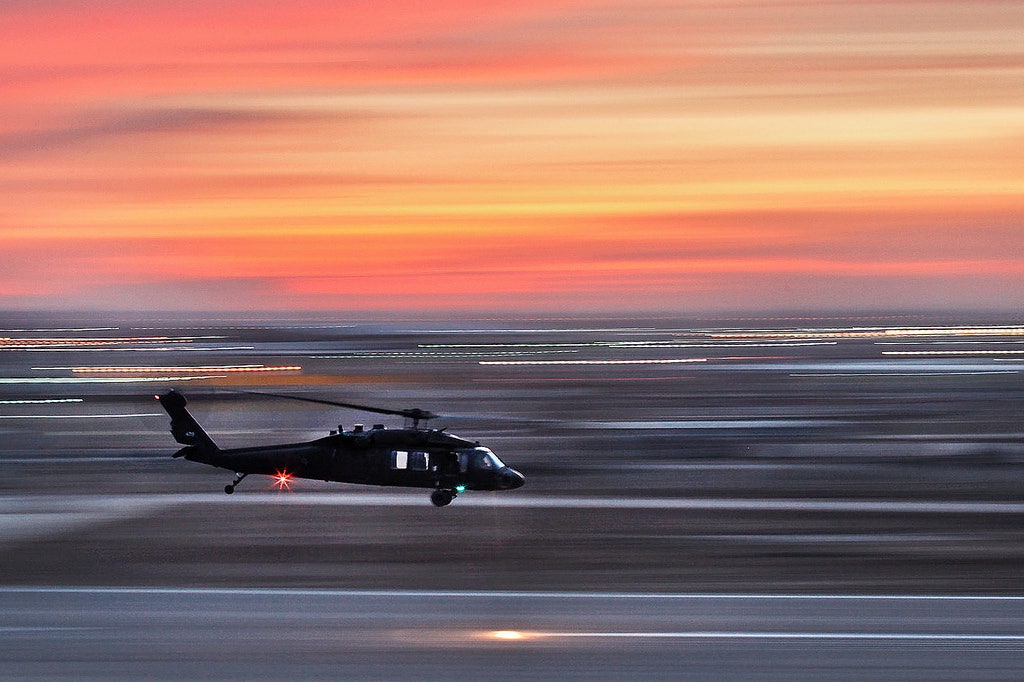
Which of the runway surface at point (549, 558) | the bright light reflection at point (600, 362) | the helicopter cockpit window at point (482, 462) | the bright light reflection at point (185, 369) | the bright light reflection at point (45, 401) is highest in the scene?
the bright light reflection at point (185, 369)

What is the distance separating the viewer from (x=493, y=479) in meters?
21.3

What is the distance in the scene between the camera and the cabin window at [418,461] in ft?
69.9

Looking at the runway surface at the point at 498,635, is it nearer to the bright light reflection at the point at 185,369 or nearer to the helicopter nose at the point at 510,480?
the helicopter nose at the point at 510,480

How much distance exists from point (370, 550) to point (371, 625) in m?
5.45

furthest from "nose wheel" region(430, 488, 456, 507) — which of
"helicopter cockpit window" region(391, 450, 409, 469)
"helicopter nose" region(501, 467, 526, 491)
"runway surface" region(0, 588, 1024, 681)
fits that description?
"runway surface" region(0, 588, 1024, 681)

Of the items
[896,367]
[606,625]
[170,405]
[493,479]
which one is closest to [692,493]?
[493,479]

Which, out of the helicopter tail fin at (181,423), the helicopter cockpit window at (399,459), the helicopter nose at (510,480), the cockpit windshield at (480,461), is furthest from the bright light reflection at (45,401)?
the helicopter nose at (510,480)

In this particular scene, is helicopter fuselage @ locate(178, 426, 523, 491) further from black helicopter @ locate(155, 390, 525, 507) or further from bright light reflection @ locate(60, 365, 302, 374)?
bright light reflection @ locate(60, 365, 302, 374)

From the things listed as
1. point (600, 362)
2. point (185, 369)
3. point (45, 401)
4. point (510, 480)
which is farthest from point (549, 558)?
point (600, 362)

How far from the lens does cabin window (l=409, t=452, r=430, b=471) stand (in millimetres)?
21312

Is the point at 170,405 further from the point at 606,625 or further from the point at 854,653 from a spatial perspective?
the point at 854,653

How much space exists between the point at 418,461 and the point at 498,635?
30.6ft

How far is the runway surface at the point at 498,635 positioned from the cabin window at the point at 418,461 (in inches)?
273

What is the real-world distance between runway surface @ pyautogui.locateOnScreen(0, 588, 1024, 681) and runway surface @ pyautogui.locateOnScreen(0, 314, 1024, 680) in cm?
4
